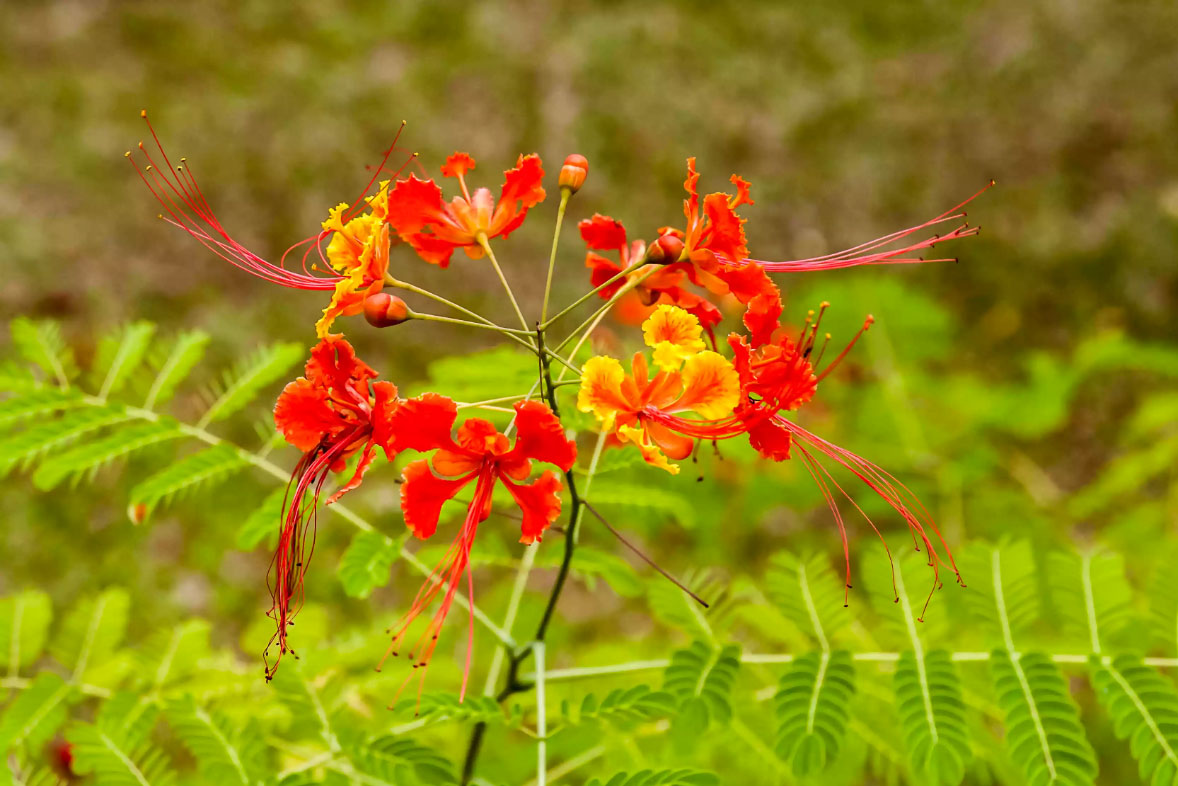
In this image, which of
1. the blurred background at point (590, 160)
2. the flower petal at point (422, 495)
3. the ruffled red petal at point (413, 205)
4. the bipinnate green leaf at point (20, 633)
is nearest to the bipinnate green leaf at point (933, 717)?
the flower petal at point (422, 495)

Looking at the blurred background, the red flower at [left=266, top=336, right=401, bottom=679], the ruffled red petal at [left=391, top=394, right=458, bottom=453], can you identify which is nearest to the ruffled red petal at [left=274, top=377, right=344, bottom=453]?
the red flower at [left=266, top=336, right=401, bottom=679]

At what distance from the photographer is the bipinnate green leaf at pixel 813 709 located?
123cm

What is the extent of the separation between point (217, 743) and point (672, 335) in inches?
40.4

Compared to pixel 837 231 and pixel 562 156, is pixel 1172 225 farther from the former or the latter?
pixel 562 156

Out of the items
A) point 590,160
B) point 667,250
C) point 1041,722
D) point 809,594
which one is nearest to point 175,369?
point 667,250

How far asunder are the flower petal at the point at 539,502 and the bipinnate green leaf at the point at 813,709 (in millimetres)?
499

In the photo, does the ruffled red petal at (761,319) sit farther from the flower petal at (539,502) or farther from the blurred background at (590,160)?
A: the blurred background at (590,160)

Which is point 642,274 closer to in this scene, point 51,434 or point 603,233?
point 603,233

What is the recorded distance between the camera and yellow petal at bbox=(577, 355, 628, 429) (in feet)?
→ 3.48

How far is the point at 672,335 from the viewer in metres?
1.09

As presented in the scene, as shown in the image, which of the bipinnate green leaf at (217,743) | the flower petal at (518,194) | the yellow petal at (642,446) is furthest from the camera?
the bipinnate green leaf at (217,743)

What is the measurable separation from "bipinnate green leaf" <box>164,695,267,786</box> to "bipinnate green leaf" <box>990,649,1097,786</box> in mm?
1155

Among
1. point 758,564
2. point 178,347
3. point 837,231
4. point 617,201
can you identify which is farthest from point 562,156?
point 178,347

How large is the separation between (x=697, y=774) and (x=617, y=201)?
3.54 meters
